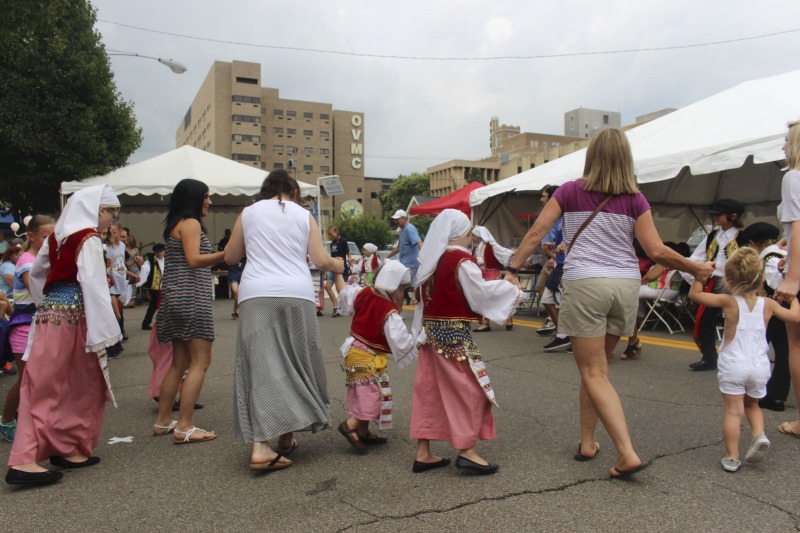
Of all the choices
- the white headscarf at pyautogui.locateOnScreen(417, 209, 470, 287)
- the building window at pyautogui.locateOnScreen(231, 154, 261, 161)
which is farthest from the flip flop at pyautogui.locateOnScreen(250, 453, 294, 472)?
the building window at pyautogui.locateOnScreen(231, 154, 261, 161)

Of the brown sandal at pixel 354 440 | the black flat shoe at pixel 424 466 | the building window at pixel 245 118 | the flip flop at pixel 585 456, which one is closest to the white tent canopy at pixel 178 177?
the brown sandal at pixel 354 440

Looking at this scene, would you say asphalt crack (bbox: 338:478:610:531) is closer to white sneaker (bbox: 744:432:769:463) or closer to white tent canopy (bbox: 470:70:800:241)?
white sneaker (bbox: 744:432:769:463)

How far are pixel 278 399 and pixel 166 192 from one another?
12546mm

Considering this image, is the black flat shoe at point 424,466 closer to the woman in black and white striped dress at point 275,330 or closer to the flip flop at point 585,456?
the woman in black and white striped dress at point 275,330

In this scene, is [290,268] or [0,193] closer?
[290,268]

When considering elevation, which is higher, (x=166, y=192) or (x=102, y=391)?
(x=166, y=192)

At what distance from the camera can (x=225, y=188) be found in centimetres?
1477

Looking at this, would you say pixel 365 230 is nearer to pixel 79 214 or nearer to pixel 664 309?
pixel 664 309

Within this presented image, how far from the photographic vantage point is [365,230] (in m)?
74.7

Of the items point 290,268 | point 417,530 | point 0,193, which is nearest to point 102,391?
point 290,268

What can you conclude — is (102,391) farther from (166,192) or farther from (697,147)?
(166,192)

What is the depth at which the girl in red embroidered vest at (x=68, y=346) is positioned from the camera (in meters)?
3.49

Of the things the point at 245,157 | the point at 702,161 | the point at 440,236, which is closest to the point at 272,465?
the point at 440,236

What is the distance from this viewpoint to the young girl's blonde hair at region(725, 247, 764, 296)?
354cm
